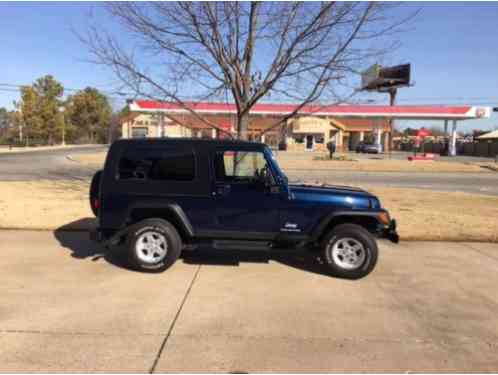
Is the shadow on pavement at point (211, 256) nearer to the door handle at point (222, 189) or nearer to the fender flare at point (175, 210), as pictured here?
the fender flare at point (175, 210)

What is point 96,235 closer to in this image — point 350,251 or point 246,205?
point 246,205

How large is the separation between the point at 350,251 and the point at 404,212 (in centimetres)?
463

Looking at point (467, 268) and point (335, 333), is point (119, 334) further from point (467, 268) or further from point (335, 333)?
point (467, 268)

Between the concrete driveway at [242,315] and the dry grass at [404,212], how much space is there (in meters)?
1.53

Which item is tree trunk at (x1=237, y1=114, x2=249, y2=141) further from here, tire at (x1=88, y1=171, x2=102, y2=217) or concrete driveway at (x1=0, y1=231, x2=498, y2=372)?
tire at (x1=88, y1=171, x2=102, y2=217)

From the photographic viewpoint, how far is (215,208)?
4898mm

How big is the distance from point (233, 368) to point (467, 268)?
404cm

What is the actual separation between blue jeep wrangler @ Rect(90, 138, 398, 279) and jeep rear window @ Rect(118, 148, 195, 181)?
0.01 meters

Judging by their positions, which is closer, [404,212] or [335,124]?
[404,212]

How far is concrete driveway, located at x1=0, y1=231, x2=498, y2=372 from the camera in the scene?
2.98m

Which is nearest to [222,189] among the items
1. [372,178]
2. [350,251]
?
[350,251]

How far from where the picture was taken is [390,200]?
1086 cm

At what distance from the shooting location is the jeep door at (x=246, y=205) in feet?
15.9

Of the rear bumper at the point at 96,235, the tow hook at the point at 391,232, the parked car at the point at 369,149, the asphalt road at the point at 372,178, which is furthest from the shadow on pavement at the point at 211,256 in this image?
the parked car at the point at 369,149
